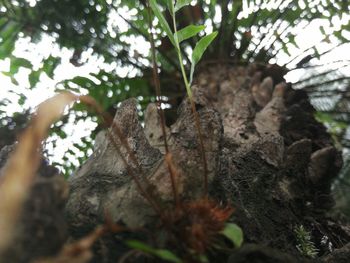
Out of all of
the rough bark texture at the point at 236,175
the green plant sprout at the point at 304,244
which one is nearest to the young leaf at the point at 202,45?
the rough bark texture at the point at 236,175

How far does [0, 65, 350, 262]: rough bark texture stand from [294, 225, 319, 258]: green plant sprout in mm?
24

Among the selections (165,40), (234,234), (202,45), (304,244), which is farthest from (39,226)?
(165,40)

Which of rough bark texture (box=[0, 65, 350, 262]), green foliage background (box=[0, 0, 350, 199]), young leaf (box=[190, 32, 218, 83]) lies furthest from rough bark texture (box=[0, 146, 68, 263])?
green foliage background (box=[0, 0, 350, 199])

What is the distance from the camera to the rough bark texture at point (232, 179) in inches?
40.5

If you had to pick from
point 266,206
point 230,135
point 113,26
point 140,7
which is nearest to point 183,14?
point 140,7

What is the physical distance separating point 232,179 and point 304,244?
1.01 feet

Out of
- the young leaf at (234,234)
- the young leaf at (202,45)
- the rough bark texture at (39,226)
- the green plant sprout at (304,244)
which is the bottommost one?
the green plant sprout at (304,244)

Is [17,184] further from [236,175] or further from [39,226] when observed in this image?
[236,175]

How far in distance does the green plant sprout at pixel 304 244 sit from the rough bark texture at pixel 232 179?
0.9 inches

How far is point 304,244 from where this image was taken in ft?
4.25

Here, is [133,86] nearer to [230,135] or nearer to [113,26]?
[113,26]

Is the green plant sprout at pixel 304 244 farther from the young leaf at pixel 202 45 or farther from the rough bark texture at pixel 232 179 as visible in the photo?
the young leaf at pixel 202 45

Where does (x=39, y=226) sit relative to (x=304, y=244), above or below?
above

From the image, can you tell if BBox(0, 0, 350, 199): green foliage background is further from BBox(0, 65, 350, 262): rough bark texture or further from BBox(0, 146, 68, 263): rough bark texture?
BBox(0, 146, 68, 263): rough bark texture
